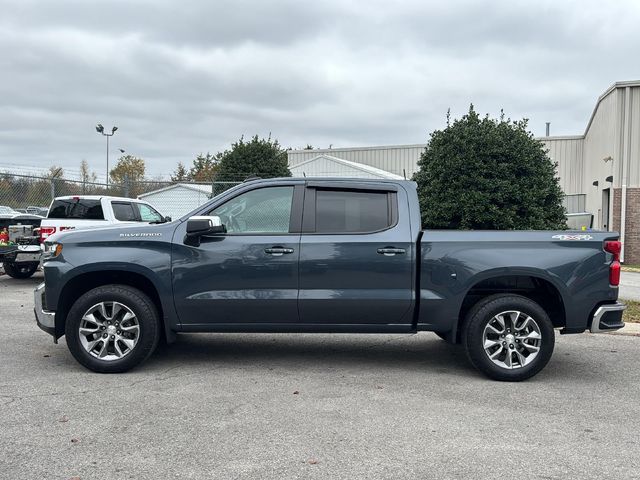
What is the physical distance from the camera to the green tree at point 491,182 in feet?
37.7

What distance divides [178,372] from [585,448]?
145 inches

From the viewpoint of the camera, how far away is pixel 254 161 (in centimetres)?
2223

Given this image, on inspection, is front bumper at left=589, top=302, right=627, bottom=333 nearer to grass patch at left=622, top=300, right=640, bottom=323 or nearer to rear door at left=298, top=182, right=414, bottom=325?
rear door at left=298, top=182, right=414, bottom=325

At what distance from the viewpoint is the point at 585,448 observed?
409cm

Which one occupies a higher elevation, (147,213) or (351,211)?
(147,213)

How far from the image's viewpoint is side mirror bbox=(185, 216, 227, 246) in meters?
5.50

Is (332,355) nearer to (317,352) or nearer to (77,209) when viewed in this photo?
(317,352)

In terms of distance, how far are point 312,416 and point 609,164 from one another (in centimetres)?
2112

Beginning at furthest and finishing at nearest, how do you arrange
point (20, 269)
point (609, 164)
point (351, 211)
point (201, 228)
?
point (609, 164) → point (20, 269) → point (351, 211) → point (201, 228)

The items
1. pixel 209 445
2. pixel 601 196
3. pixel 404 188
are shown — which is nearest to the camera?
pixel 209 445

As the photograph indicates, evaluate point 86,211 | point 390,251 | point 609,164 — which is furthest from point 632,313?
point 609,164

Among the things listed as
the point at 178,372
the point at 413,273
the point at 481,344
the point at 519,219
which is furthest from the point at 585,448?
the point at 519,219

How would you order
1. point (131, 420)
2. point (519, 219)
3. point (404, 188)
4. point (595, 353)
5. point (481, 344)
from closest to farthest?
point (131, 420) < point (481, 344) < point (404, 188) < point (595, 353) < point (519, 219)

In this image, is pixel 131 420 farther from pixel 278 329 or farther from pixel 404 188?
pixel 404 188
